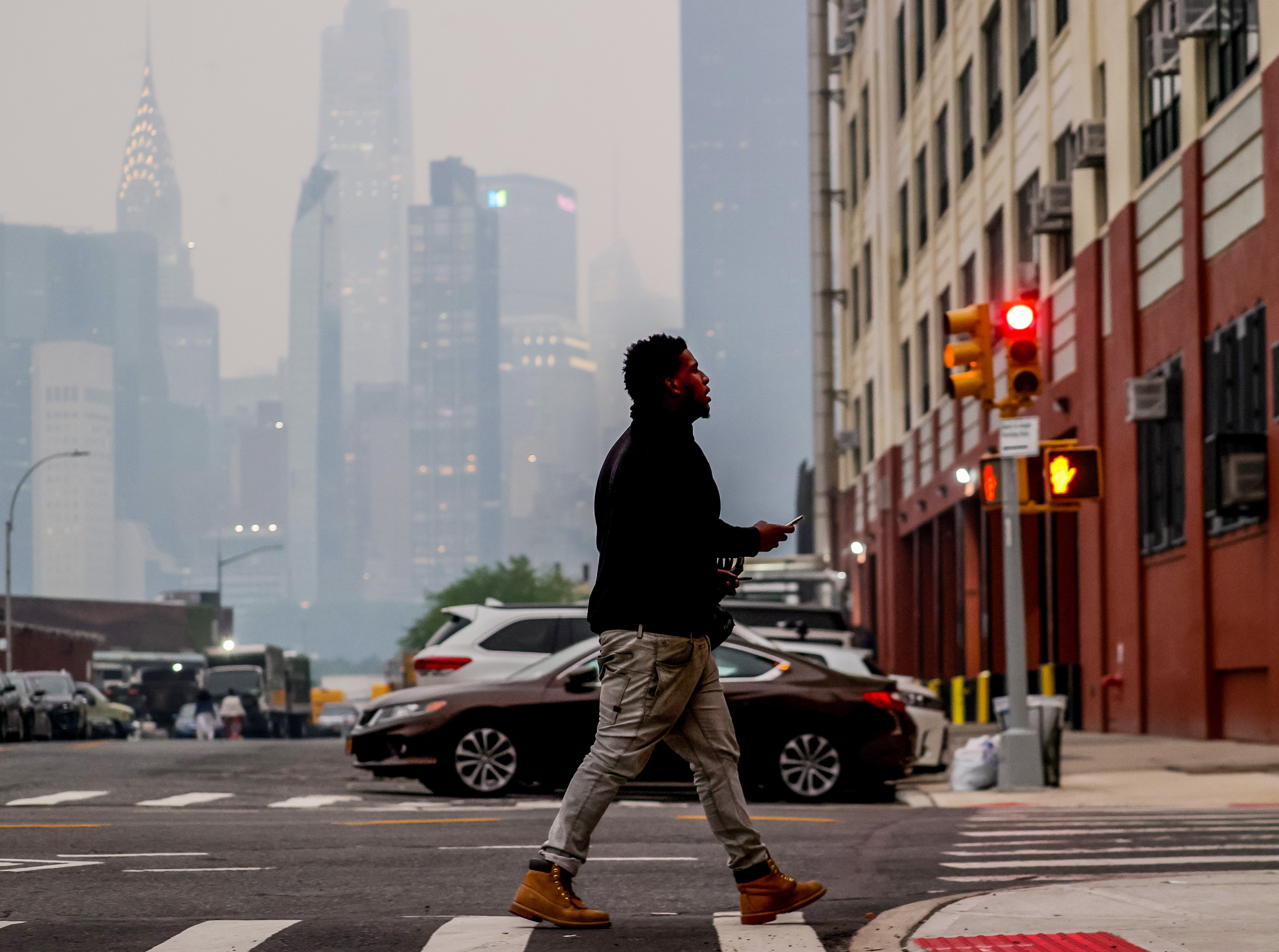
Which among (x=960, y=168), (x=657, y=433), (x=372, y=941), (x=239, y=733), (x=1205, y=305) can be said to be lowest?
(x=239, y=733)

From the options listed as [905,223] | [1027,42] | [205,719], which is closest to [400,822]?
[1027,42]

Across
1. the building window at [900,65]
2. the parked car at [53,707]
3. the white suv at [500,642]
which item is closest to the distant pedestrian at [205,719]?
the parked car at [53,707]

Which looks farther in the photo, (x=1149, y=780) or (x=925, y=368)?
(x=925, y=368)

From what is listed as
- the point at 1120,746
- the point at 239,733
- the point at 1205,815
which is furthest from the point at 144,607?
the point at 1205,815

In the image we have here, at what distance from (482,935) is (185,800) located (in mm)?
8694

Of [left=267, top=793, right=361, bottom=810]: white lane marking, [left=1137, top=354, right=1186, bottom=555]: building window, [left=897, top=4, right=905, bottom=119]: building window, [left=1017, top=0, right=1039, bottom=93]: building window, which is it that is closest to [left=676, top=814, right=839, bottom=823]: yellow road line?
[left=267, top=793, right=361, bottom=810]: white lane marking

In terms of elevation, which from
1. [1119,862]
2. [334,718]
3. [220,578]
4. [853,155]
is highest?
[853,155]

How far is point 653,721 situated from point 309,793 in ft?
32.9

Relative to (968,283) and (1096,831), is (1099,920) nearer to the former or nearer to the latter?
(1096,831)

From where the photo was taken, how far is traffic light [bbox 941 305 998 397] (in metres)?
15.7

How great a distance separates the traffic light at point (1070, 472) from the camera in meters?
15.4

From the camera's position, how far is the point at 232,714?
4828 cm

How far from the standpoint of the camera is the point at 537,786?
1538 centimetres

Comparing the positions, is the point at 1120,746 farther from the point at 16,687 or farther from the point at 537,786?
the point at 16,687
